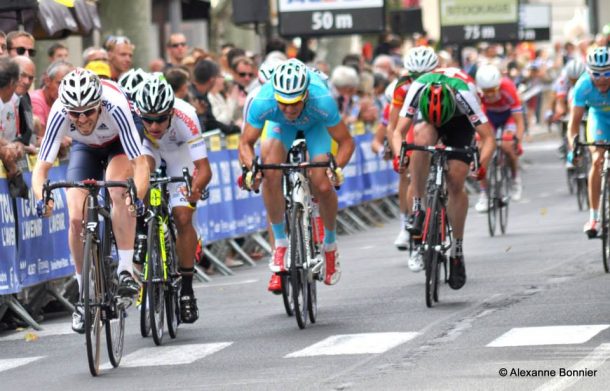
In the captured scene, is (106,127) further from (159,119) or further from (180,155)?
(180,155)

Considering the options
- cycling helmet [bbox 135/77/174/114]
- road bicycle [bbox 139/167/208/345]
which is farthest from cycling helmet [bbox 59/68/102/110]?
road bicycle [bbox 139/167/208/345]

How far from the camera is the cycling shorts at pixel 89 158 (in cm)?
1262

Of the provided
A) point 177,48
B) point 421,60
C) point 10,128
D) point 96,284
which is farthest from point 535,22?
point 96,284

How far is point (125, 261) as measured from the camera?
12.1 m

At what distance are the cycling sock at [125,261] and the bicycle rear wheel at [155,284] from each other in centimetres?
23

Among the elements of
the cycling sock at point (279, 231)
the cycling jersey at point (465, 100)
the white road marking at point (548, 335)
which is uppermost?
the cycling jersey at point (465, 100)

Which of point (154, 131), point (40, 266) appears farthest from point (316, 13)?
point (154, 131)

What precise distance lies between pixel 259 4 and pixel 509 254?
6664 mm

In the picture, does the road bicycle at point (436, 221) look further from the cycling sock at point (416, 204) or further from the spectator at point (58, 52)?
the spectator at point (58, 52)

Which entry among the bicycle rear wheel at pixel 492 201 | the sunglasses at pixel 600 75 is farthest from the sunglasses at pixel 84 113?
the bicycle rear wheel at pixel 492 201

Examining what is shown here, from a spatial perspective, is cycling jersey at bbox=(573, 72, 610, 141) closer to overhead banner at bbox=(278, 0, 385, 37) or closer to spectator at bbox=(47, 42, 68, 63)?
spectator at bbox=(47, 42, 68, 63)

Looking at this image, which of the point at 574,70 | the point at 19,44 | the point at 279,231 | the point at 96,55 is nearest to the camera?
the point at 279,231

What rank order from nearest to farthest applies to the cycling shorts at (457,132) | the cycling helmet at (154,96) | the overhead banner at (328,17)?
the cycling helmet at (154,96) → the cycling shorts at (457,132) → the overhead banner at (328,17)

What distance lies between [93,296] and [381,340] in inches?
77.5
